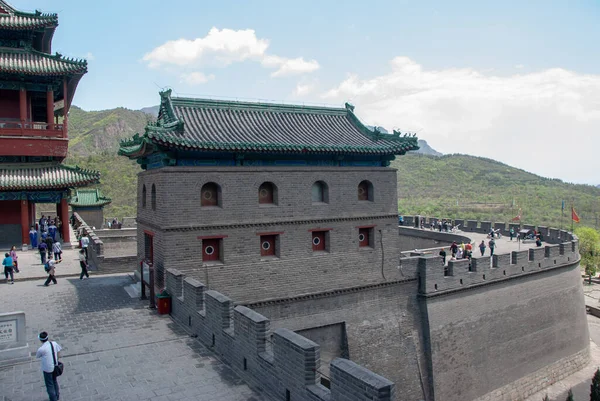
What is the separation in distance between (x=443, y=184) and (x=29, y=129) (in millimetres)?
71796

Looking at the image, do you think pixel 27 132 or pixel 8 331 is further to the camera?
pixel 27 132

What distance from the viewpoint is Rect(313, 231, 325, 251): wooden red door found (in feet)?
51.9

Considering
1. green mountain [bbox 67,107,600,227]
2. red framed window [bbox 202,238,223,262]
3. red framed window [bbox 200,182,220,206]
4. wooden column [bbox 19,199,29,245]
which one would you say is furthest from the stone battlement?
green mountain [bbox 67,107,600,227]

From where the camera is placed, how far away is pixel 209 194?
14234 mm

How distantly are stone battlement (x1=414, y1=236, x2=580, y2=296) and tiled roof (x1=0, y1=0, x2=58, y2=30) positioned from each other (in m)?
20.2

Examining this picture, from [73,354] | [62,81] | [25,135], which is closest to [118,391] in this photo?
[73,354]

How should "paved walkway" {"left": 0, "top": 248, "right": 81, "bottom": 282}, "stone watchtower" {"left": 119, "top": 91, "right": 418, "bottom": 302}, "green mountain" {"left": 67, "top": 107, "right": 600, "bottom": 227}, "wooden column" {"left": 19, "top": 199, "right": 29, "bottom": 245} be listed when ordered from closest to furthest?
"stone watchtower" {"left": 119, "top": 91, "right": 418, "bottom": 302} → "paved walkway" {"left": 0, "top": 248, "right": 81, "bottom": 282} → "wooden column" {"left": 19, "top": 199, "right": 29, "bottom": 245} → "green mountain" {"left": 67, "top": 107, "right": 600, "bottom": 227}

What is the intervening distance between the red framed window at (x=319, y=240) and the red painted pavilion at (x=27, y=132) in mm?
12949

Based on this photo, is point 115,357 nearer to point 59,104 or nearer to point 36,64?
point 36,64

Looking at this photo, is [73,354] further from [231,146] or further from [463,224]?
[463,224]

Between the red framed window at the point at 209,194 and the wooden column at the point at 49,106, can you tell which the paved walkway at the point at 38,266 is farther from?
the red framed window at the point at 209,194

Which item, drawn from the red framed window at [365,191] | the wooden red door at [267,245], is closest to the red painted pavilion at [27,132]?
the wooden red door at [267,245]

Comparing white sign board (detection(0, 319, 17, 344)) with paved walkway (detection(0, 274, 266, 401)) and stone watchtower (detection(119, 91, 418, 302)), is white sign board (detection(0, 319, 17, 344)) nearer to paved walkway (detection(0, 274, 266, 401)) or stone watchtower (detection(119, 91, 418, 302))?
paved walkway (detection(0, 274, 266, 401))

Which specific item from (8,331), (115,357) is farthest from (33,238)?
(115,357)
